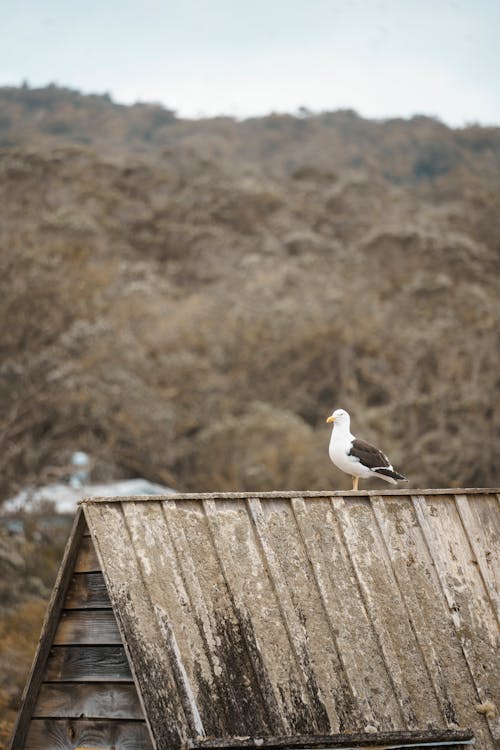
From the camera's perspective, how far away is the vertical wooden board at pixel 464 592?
4582 millimetres

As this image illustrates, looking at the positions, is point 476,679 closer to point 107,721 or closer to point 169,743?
point 169,743

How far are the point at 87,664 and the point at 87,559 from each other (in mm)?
573

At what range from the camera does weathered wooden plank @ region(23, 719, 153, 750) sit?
4.68 meters

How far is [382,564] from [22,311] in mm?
20699

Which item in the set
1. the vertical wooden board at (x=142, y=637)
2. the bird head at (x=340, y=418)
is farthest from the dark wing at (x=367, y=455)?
the vertical wooden board at (x=142, y=637)

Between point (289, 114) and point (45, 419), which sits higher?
point (289, 114)

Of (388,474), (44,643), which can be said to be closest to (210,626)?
(44,643)

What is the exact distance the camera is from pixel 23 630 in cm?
1568

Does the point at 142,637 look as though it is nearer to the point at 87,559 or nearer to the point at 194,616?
the point at 194,616

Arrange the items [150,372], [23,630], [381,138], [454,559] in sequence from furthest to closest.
Result: [381,138] < [150,372] < [23,630] < [454,559]

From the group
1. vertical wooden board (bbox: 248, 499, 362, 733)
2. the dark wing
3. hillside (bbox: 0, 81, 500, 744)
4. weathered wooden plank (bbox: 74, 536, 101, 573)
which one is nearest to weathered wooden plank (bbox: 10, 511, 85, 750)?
weathered wooden plank (bbox: 74, 536, 101, 573)

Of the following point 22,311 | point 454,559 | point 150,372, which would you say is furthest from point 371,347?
point 454,559

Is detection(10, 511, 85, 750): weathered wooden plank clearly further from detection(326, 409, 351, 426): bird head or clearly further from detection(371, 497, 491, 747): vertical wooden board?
detection(326, 409, 351, 426): bird head

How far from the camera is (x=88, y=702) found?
4.86 meters
